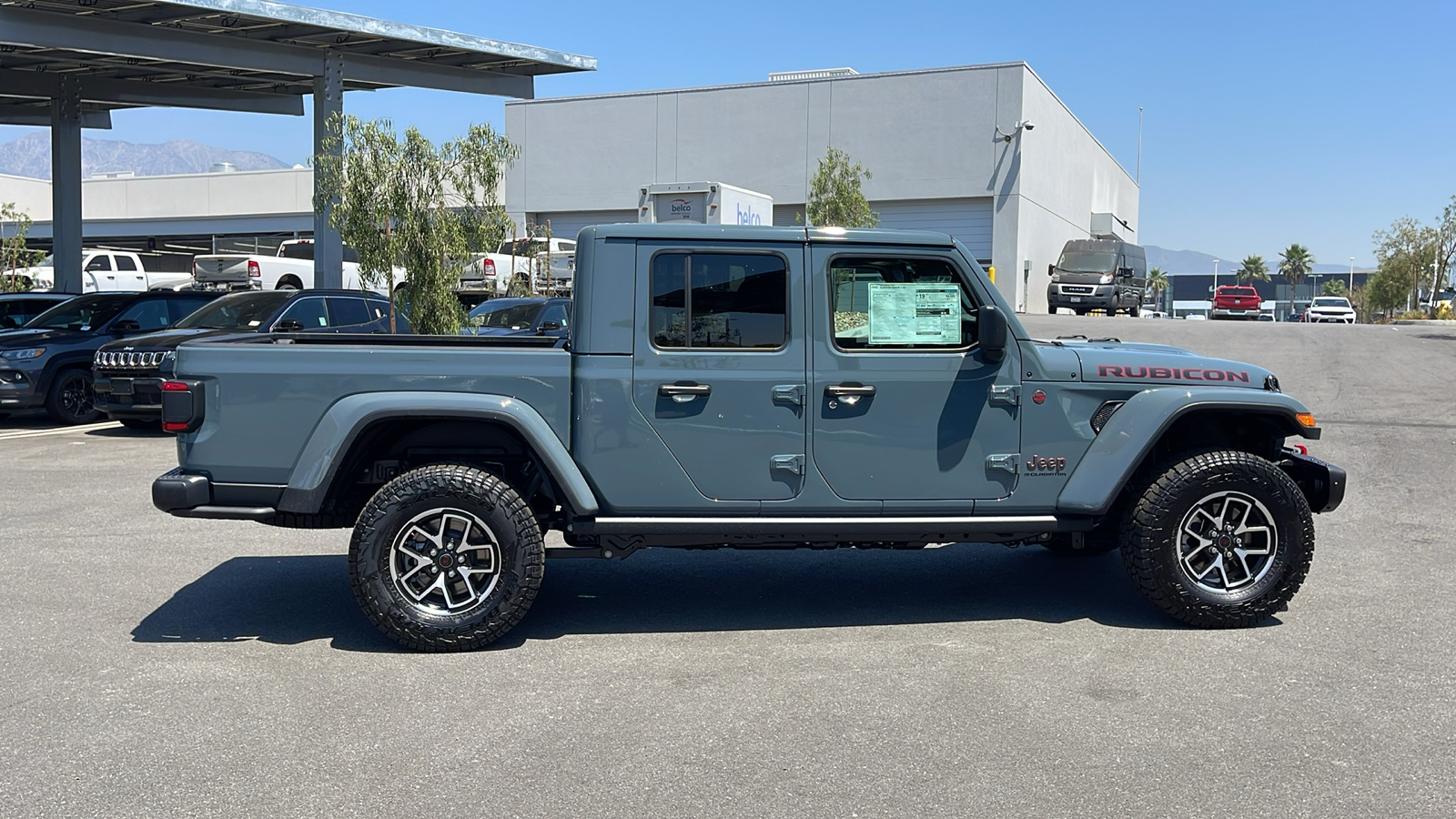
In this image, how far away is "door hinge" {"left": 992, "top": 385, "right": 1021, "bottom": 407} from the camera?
5734 millimetres

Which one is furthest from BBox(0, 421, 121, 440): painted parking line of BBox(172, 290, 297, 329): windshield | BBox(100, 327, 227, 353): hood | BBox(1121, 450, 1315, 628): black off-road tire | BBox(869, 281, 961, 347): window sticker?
BBox(1121, 450, 1315, 628): black off-road tire

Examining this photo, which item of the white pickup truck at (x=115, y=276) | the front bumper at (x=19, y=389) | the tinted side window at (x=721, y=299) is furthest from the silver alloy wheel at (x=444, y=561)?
the white pickup truck at (x=115, y=276)

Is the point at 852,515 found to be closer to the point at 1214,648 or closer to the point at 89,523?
the point at 1214,648

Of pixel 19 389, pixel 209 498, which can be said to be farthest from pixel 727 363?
pixel 19 389

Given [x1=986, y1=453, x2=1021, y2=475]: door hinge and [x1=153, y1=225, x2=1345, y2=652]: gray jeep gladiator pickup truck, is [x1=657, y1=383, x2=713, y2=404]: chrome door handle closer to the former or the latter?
[x1=153, y1=225, x2=1345, y2=652]: gray jeep gladiator pickup truck

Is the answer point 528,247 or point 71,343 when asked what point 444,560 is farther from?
point 528,247

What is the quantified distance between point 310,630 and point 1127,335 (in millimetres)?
22756

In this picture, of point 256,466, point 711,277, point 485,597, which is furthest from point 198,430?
point 711,277

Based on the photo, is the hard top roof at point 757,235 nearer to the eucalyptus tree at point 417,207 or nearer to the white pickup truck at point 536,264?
the eucalyptus tree at point 417,207

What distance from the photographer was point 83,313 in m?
15.9

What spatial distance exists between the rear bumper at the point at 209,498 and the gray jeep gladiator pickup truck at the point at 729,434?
0.5 inches

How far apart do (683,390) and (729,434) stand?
298 millimetres

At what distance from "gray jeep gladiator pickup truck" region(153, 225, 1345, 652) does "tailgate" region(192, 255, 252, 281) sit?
24608 millimetres

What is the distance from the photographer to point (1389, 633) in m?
5.80
